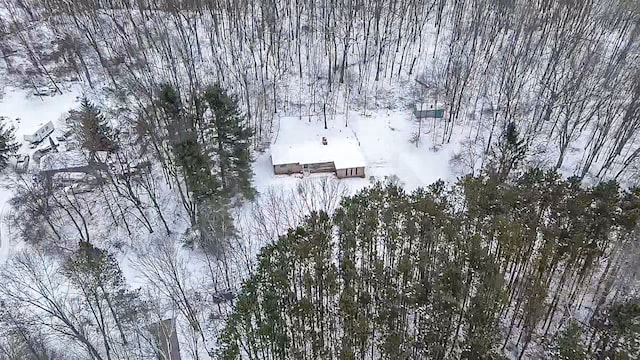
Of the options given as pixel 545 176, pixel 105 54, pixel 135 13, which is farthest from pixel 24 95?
pixel 545 176

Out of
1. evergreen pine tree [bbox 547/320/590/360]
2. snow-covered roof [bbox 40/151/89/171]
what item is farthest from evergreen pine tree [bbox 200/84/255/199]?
evergreen pine tree [bbox 547/320/590/360]

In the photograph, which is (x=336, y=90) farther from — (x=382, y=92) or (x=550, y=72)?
(x=550, y=72)

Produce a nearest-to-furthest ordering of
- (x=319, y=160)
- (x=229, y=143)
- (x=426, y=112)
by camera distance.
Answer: (x=229, y=143)
(x=319, y=160)
(x=426, y=112)

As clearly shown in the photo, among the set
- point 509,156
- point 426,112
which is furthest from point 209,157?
point 509,156

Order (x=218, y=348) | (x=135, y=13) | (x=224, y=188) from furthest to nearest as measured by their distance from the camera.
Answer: (x=135, y=13) → (x=224, y=188) → (x=218, y=348)

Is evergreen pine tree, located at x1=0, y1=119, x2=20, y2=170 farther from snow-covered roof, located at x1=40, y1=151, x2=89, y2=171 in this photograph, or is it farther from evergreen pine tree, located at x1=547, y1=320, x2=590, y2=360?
evergreen pine tree, located at x1=547, y1=320, x2=590, y2=360

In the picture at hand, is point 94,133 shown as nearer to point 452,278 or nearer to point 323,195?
point 323,195

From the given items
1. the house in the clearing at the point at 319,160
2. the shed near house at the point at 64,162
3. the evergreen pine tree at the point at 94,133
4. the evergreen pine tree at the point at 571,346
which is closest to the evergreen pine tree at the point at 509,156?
the house in the clearing at the point at 319,160
